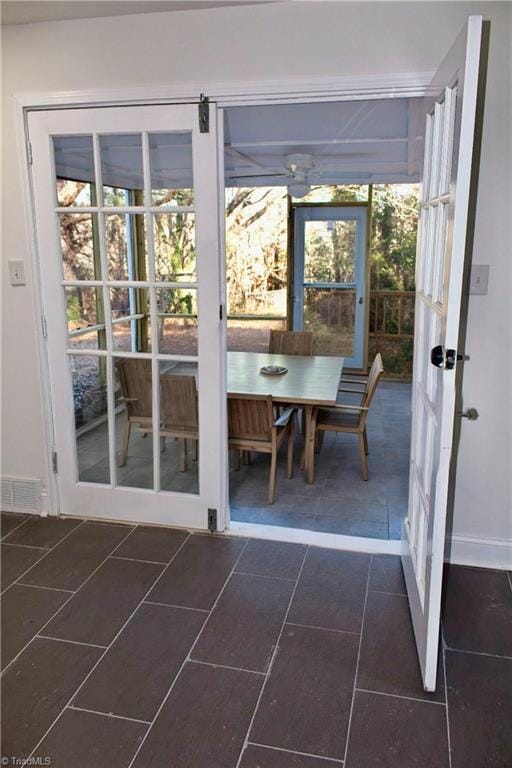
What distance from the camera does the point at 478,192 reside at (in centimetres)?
235

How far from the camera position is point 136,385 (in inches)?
116

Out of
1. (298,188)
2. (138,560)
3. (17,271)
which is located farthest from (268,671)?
(298,188)

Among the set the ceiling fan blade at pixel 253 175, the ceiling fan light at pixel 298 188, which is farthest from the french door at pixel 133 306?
the ceiling fan blade at pixel 253 175

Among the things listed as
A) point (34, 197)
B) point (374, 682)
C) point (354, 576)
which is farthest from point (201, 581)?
point (34, 197)

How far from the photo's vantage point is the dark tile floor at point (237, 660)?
5.65ft

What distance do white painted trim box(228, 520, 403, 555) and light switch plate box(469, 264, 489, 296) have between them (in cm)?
123

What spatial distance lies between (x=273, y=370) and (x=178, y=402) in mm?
1404

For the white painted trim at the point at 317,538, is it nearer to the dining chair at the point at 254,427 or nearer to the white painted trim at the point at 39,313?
the dining chair at the point at 254,427

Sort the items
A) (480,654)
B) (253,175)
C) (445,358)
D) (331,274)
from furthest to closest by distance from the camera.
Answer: (331,274) < (253,175) < (480,654) < (445,358)

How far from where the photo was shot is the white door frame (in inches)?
95.0

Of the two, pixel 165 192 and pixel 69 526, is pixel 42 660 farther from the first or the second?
pixel 165 192

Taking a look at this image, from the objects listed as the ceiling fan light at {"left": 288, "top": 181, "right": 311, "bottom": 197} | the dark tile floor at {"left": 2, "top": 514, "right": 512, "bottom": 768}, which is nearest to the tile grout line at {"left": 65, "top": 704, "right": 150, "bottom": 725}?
the dark tile floor at {"left": 2, "top": 514, "right": 512, "bottom": 768}

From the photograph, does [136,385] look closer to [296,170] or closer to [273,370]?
[273,370]

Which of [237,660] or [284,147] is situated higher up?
[284,147]
